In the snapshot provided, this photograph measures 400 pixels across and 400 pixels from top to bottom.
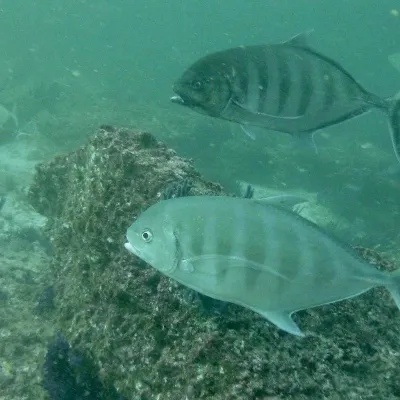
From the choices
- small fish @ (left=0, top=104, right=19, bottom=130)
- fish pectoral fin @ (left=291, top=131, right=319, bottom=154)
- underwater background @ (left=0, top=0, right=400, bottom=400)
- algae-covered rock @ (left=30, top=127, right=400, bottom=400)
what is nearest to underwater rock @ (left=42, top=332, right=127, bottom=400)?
underwater background @ (left=0, top=0, right=400, bottom=400)

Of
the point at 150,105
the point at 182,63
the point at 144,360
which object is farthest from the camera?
the point at 182,63

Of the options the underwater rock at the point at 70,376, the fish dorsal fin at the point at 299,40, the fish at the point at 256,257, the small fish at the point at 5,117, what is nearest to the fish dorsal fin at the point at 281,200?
the fish at the point at 256,257

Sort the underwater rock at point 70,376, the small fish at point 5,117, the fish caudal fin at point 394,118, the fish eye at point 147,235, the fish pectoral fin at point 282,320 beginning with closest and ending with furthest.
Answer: the fish pectoral fin at point 282,320 < the fish eye at point 147,235 < the fish caudal fin at point 394,118 < the underwater rock at point 70,376 < the small fish at point 5,117

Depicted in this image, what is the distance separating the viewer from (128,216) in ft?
13.4

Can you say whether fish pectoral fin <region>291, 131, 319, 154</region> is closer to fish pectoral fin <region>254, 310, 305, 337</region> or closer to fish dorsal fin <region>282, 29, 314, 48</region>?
fish dorsal fin <region>282, 29, 314, 48</region>

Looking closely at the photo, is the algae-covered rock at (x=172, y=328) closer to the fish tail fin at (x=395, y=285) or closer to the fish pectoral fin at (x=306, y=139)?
the fish tail fin at (x=395, y=285)

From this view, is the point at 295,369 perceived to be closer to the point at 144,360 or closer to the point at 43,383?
the point at 144,360

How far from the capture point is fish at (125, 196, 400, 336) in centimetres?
205

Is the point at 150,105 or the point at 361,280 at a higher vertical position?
the point at 361,280

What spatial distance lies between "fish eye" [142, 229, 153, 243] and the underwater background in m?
1.05

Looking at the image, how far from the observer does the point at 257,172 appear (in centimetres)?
1817

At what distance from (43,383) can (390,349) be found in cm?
350

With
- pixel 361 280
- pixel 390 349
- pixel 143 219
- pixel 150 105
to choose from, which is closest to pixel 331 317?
pixel 390 349

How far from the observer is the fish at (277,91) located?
2.43m
